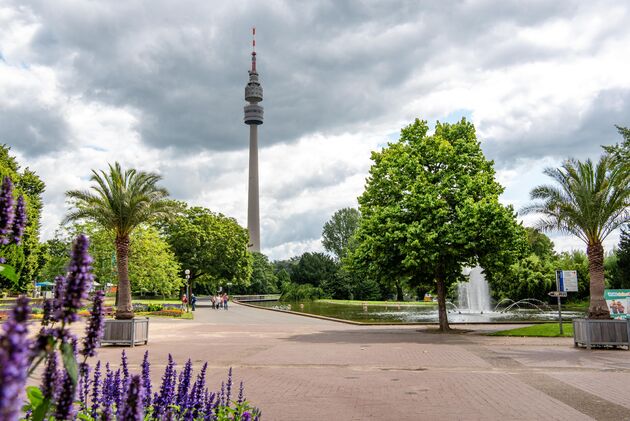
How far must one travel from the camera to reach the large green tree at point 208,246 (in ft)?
196

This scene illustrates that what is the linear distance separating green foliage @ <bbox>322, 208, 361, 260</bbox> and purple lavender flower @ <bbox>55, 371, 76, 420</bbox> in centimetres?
10062

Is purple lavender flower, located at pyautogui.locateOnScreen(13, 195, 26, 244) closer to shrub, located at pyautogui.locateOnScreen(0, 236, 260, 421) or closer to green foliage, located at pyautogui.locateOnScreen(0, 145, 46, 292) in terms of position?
shrub, located at pyautogui.locateOnScreen(0, 236, 260, 421)

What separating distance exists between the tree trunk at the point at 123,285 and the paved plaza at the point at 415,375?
1.53 metres

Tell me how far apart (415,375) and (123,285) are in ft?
43.8

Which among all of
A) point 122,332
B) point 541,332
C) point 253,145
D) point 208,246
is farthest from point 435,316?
point 253,145

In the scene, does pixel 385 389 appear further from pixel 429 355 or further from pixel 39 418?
pixel 39 418

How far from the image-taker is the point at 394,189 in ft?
76.5

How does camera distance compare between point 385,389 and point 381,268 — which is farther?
point 381,268

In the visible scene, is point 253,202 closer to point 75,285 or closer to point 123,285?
point 123,285

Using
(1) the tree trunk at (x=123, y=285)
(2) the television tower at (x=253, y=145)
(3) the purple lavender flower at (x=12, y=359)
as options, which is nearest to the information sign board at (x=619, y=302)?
(1) the tree trunk at (x=123, y=285)

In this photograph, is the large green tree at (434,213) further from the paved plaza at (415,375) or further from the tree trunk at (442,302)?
the paved plaza at (415,375)

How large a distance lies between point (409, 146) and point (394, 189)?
2.51 meters

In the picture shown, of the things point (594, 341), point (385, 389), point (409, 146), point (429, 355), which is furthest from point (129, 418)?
point (409, 146)

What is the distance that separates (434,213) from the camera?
851 inches
